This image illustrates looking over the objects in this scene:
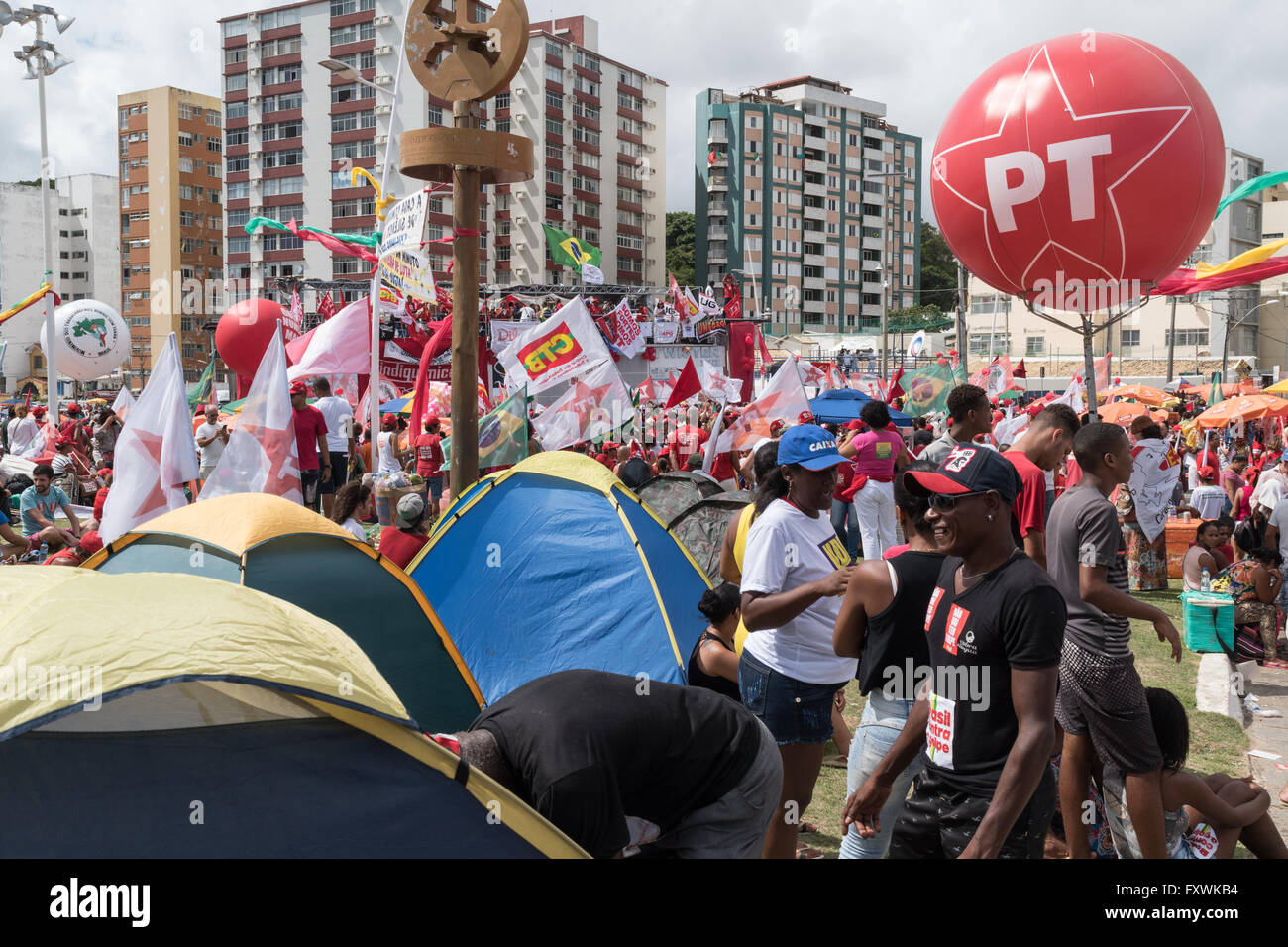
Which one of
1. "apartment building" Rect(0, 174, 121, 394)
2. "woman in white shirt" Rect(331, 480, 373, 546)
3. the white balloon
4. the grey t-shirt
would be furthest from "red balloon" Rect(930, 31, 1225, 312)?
"apartment building" Rect(0, 174, 121, 394)

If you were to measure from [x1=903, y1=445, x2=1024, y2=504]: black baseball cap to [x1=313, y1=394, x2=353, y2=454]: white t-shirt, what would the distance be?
9.95 meters

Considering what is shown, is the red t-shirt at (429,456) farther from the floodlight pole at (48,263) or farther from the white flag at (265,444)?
the floodlight pole at (48,263)

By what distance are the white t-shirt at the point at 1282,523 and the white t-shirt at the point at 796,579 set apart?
585 centimetres

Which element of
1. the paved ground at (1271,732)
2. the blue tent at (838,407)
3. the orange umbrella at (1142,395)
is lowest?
the paved ground at (1271,732)

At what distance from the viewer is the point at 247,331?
18.2 m

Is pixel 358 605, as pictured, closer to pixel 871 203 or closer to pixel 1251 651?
pixel 1251 651

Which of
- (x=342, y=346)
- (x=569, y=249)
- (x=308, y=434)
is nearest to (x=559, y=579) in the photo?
(x=308, y=434)

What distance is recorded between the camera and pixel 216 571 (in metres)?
5.20

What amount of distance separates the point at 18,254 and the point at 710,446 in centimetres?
8666

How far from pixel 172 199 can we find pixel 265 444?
3052 inches

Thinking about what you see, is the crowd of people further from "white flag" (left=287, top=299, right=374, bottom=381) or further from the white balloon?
the white balloon

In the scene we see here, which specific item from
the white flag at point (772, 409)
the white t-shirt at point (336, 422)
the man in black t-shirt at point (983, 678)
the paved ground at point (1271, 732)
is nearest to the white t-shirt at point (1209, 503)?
the paved ground at point (1271, 732)

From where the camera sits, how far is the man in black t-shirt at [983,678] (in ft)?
9.10

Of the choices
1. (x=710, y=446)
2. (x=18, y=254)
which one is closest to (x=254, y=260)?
(x=18, y=254)
